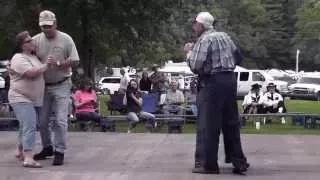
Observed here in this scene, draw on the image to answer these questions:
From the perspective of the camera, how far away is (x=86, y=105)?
658 inches

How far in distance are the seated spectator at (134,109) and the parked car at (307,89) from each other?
27.7 m

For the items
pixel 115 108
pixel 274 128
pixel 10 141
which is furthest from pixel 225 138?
pixel 115 108

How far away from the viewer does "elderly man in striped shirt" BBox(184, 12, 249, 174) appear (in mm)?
8234

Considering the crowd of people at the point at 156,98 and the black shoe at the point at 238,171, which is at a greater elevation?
Result: the crowd of people at the point at 156,98

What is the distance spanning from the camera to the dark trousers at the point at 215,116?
8.31 metres

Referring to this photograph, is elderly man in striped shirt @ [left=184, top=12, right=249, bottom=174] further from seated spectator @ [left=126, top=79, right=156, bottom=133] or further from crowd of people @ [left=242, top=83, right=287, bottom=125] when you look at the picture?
crowd of people @ [left=242, top=83, right=287, bottom=125]

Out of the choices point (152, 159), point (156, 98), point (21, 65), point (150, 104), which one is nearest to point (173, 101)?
point (156, 98)

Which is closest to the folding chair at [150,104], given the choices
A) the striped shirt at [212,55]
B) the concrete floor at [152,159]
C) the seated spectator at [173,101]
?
the seated spectator at [173,101]

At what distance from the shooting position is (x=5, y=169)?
344 inches

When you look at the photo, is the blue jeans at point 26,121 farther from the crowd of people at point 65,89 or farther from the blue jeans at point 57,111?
the blue jeans at point 57,111

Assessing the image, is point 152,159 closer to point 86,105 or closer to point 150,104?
point 86,105

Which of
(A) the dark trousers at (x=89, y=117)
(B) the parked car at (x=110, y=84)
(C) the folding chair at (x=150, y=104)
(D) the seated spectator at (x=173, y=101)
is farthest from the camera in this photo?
(B) the parked car at (x=110, y=84)

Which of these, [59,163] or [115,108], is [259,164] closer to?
[59,163]

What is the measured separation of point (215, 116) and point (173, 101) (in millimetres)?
13166
